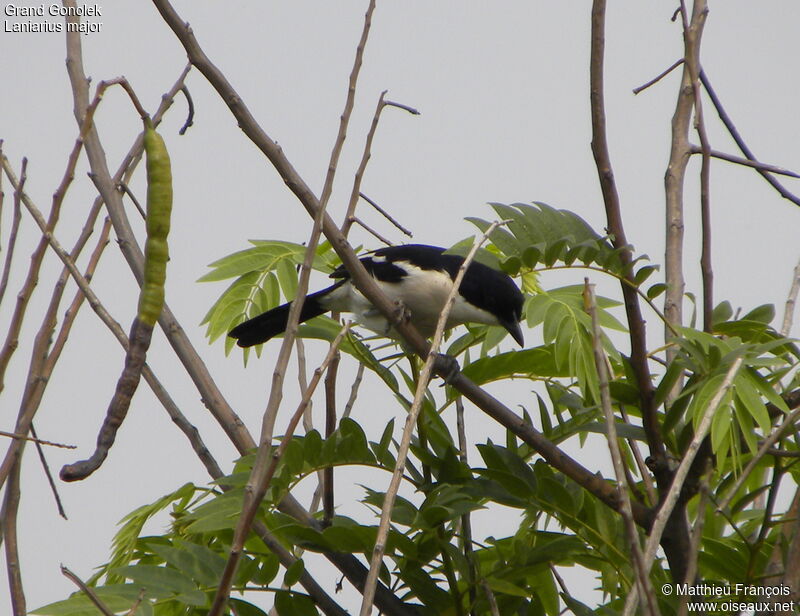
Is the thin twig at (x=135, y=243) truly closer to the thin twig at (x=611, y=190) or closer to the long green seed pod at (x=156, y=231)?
the long green seed pod at (x=156, y=231)

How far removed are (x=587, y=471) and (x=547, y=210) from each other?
889 mm

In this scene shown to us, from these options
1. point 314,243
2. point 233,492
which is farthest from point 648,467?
point 314,243

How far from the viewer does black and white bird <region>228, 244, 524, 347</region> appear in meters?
4.39

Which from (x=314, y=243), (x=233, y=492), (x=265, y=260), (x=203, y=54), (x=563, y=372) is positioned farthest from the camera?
(x=265, y=260)

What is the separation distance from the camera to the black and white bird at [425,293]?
4.39 metres

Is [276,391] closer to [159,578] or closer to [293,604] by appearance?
[159,578]

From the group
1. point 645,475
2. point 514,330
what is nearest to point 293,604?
point 645,475

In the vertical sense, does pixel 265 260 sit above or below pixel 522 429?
above

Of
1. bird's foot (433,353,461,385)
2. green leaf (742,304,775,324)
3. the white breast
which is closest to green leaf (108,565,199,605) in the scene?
bird's foot (433,353,461,385)

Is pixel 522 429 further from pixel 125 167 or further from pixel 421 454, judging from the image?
pixel 125 167

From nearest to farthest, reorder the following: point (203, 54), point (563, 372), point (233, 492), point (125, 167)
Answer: point (203, 54) → point (233, 492) → point (125, 167) → point (563, 372)

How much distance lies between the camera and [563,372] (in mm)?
3014

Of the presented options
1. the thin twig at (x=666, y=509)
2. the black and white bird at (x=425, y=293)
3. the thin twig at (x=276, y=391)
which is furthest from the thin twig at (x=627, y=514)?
the black and white bird at (x=425, y=293)

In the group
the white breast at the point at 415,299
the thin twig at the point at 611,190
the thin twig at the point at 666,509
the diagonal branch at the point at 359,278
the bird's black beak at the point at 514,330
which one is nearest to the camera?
the thin twig at the point at 666,509
